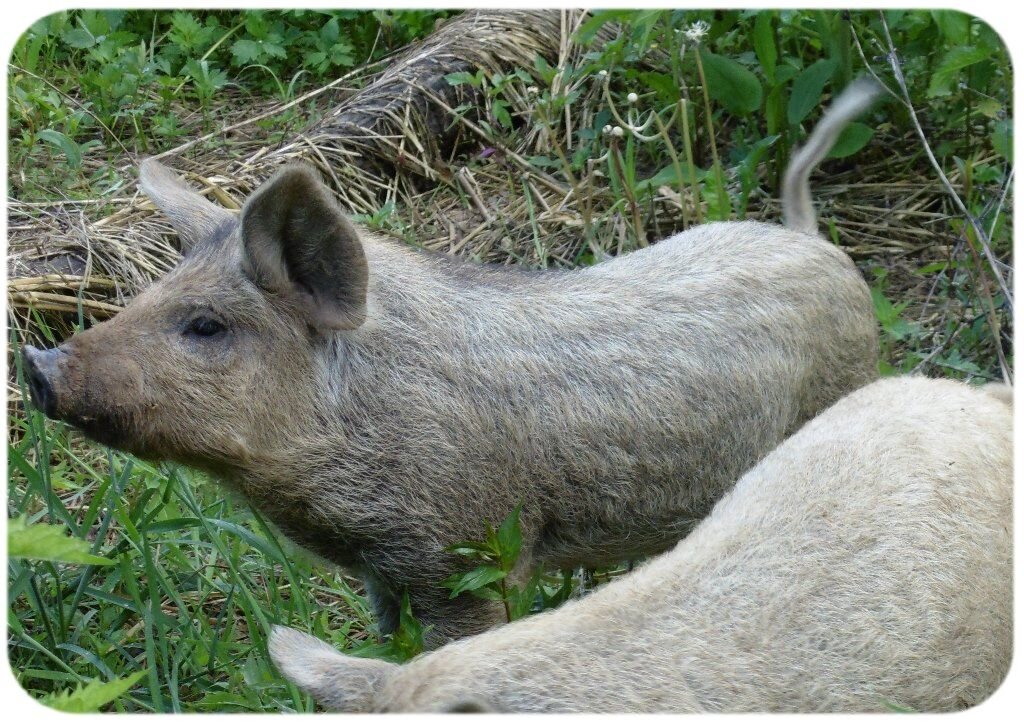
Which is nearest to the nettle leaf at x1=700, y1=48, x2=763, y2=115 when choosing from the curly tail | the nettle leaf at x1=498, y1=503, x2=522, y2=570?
the curly tail

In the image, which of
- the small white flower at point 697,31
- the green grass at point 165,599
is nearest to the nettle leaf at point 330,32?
the small white flower at point 697,31

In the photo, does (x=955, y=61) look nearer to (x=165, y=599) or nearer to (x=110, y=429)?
(x=110, y=429)

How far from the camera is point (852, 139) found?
562cm

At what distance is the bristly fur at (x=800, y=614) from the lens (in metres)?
2.66

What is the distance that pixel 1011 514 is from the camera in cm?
349

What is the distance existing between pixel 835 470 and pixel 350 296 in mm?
1498

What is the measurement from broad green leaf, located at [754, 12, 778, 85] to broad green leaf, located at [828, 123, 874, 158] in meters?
0.38

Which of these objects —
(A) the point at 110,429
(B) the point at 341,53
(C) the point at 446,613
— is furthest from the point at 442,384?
(B) the point at 341,53

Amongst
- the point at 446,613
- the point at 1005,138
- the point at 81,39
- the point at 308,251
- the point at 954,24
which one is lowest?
the point at 446,613

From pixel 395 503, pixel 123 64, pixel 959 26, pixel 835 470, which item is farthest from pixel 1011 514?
pixel 123 64

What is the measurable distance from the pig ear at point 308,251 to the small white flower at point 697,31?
1721mm

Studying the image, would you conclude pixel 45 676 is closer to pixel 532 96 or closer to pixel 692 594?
pixel 692 594

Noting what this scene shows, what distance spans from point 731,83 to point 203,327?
278 centimetres

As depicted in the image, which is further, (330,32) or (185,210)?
(330,32)
